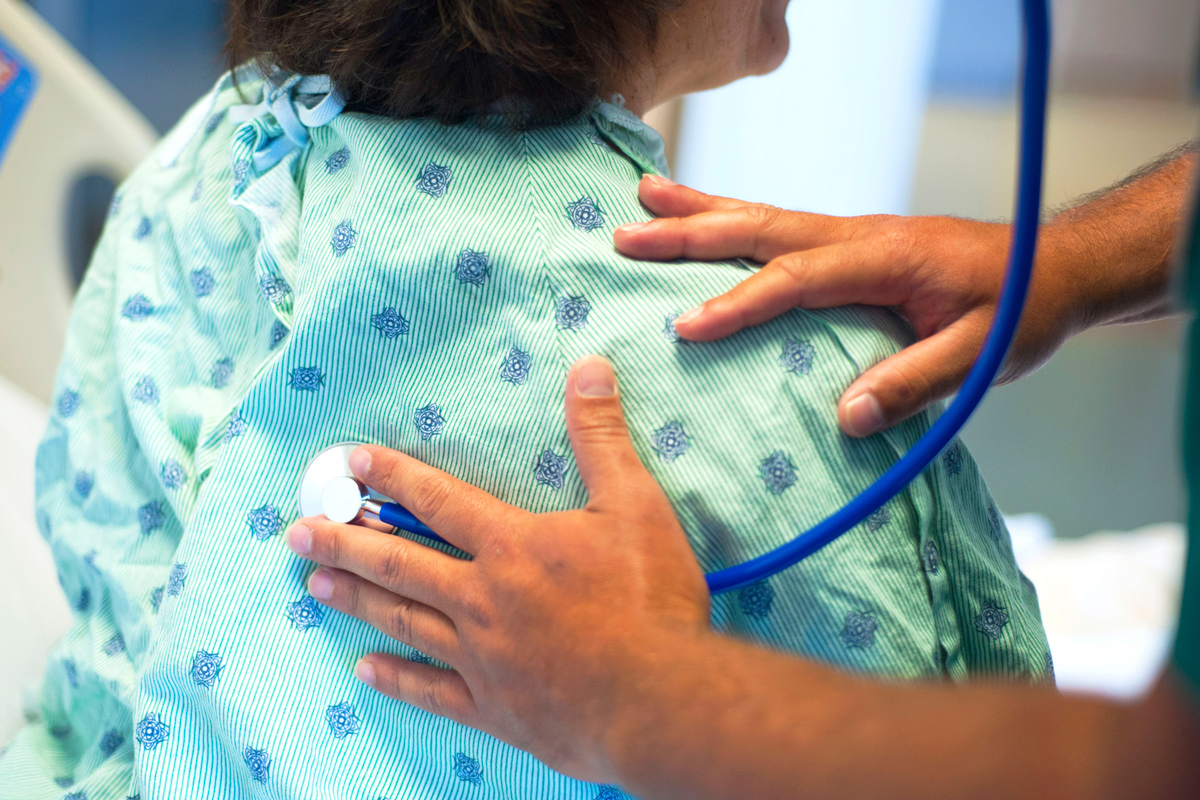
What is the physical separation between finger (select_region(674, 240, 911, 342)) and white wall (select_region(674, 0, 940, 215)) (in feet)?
6.09

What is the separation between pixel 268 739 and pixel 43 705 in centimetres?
44

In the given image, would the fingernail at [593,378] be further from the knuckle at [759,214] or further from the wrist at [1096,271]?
the wrist at [1096,271]

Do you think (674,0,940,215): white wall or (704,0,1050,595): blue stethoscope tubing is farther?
(674,0,940,215): white wall

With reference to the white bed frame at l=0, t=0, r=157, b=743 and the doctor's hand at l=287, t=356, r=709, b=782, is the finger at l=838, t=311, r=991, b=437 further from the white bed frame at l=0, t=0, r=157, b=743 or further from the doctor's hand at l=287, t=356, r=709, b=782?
the white bed frame at l=0, t=0, r=157, b=743

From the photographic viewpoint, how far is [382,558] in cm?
61

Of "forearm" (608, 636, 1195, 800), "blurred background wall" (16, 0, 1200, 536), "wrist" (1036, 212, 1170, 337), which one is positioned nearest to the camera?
"forearm" (608, 636, 1195, 800)

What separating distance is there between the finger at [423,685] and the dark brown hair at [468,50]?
15.0 inches

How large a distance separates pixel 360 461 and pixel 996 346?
41 centimetres

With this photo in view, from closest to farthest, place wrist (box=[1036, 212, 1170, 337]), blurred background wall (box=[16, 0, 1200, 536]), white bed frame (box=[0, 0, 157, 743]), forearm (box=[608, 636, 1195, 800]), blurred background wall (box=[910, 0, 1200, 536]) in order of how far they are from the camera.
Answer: forearm (box=[608, 636, 1195, 800]), wrist (box=[1036, 212, 1170, 337]), white bed frame (box=[0, 0, 157, 743]), blurred background wall (box=[16, 0, 1200, 536]), blurred background wall (box=[910, 0, 1200, 536])

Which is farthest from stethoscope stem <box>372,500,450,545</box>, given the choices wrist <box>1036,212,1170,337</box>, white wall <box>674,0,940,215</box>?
white wall <box>674,0,940,215</box>

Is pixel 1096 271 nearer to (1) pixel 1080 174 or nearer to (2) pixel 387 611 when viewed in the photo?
(2) pixel 387 611

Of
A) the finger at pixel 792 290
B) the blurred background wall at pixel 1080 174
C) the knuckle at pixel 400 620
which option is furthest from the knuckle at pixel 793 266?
the blurred background wall at pixel 1080 174

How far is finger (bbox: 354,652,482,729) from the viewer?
585 mm

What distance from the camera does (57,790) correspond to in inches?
31.9
